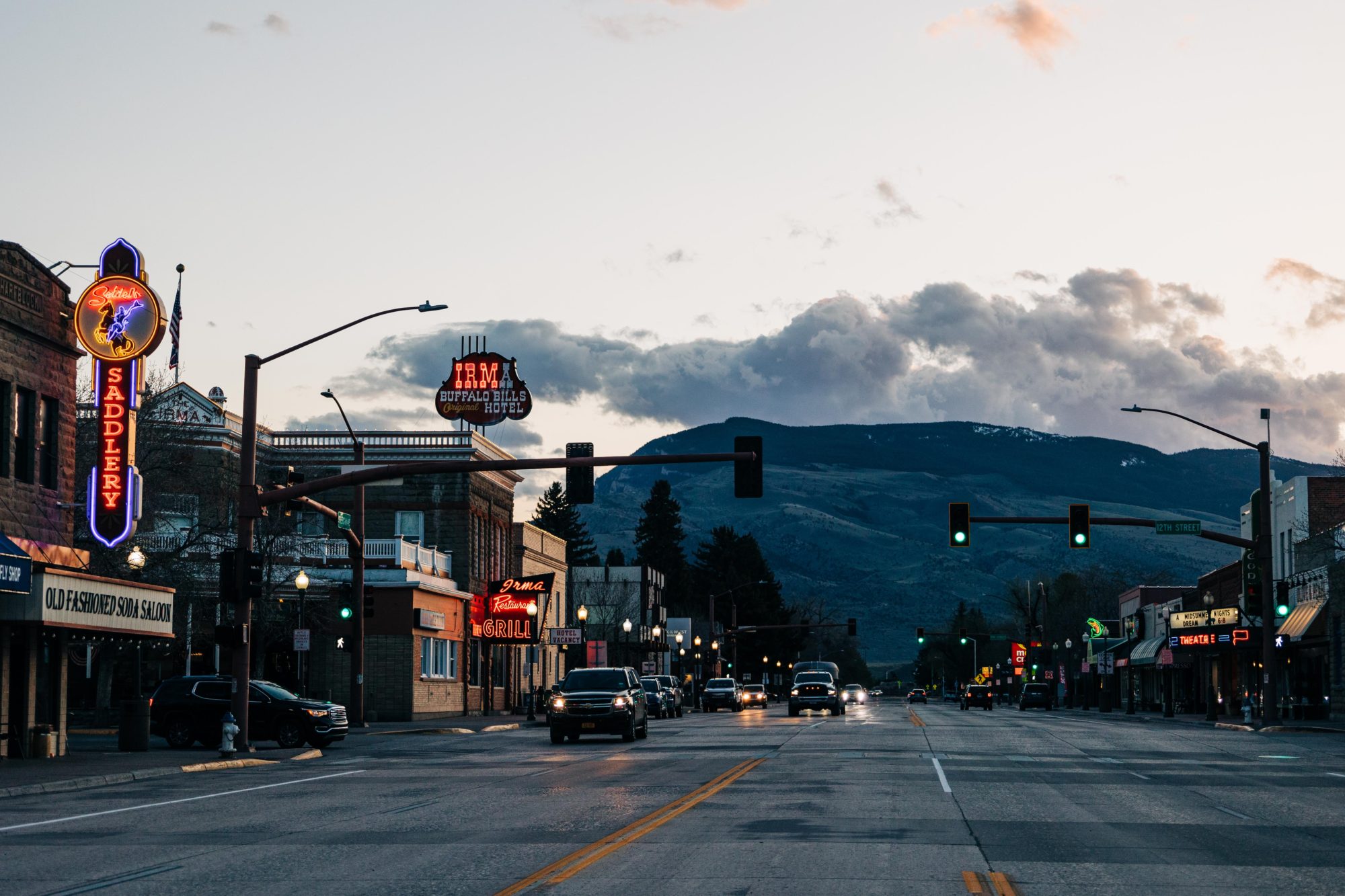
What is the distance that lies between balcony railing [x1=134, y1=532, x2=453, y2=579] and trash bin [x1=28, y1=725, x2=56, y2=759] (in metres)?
19.6

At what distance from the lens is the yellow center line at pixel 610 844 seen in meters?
13.1

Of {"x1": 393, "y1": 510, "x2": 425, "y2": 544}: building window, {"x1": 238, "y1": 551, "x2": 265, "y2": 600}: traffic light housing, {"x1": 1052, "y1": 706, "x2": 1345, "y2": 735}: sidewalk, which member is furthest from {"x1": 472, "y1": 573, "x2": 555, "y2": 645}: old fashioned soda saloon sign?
{"x1": 238, "y1": 551, "x2": 265, "y2": 600}: traffic light housing

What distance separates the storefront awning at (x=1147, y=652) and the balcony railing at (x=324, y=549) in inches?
1720

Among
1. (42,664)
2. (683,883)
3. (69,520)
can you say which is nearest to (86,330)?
(69,520)

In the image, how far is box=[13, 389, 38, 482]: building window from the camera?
32.0m

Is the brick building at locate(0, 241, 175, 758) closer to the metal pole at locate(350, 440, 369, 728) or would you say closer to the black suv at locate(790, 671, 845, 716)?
the metal pole at locate(350, 440, 369, 728)

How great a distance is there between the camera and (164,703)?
3800 cm

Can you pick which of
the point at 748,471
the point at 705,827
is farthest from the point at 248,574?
the point at 705,827

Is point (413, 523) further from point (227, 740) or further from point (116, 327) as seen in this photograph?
point (227, 740)

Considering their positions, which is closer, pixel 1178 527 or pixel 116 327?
pixel 116 327

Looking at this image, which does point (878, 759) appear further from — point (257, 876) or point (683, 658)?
point (683, 658)

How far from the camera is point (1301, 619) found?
64.9m

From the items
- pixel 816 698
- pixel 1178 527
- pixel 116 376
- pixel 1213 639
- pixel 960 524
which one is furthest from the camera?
pixel 816 698

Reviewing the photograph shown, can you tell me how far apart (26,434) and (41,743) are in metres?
6.34
